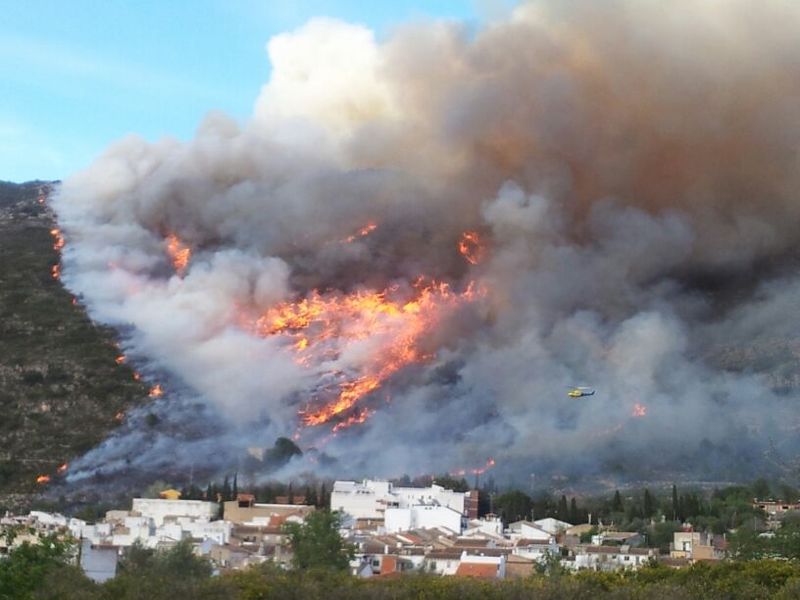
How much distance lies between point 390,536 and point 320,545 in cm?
1359

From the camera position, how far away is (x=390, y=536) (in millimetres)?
71188

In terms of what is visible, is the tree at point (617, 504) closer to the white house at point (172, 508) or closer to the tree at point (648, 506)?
the tree at point (648, 506)

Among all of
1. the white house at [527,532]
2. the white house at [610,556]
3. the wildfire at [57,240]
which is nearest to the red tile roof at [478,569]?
the white house at [610,556]

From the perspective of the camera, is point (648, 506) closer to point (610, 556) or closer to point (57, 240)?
point (610, 556)

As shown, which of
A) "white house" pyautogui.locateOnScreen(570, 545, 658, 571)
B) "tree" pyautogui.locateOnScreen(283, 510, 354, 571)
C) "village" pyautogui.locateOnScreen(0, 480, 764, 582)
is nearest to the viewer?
"tree" pyautogui.locateOnScreen(283, 510, 354, 571)

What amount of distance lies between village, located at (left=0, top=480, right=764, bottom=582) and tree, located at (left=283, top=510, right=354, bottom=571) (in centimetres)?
90

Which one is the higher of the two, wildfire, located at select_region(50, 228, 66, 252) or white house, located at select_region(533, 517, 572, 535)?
wildfire, located at select_region(50, 228, 66, 252)

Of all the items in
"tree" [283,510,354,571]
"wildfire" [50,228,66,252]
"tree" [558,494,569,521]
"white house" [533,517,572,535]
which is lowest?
"tree" [283,510,354,571]

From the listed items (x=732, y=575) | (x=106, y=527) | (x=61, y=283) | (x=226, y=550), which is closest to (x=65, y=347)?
(x=61, y=283)

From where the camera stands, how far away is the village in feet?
196

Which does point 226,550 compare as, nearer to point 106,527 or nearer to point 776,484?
point 106,527

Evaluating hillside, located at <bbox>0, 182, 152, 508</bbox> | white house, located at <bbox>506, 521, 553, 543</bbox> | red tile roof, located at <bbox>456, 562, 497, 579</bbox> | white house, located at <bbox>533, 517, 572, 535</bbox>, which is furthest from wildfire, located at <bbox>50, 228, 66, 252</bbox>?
red tile roof, located at <bbox>456, 562, 497, 579</bbox>

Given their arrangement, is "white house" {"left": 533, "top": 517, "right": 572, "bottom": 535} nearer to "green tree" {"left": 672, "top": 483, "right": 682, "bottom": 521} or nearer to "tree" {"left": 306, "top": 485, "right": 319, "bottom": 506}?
"green tree" {"left": 672, "top": 483, "right": 682, "bottom": 521}

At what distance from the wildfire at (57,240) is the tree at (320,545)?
6747cm
